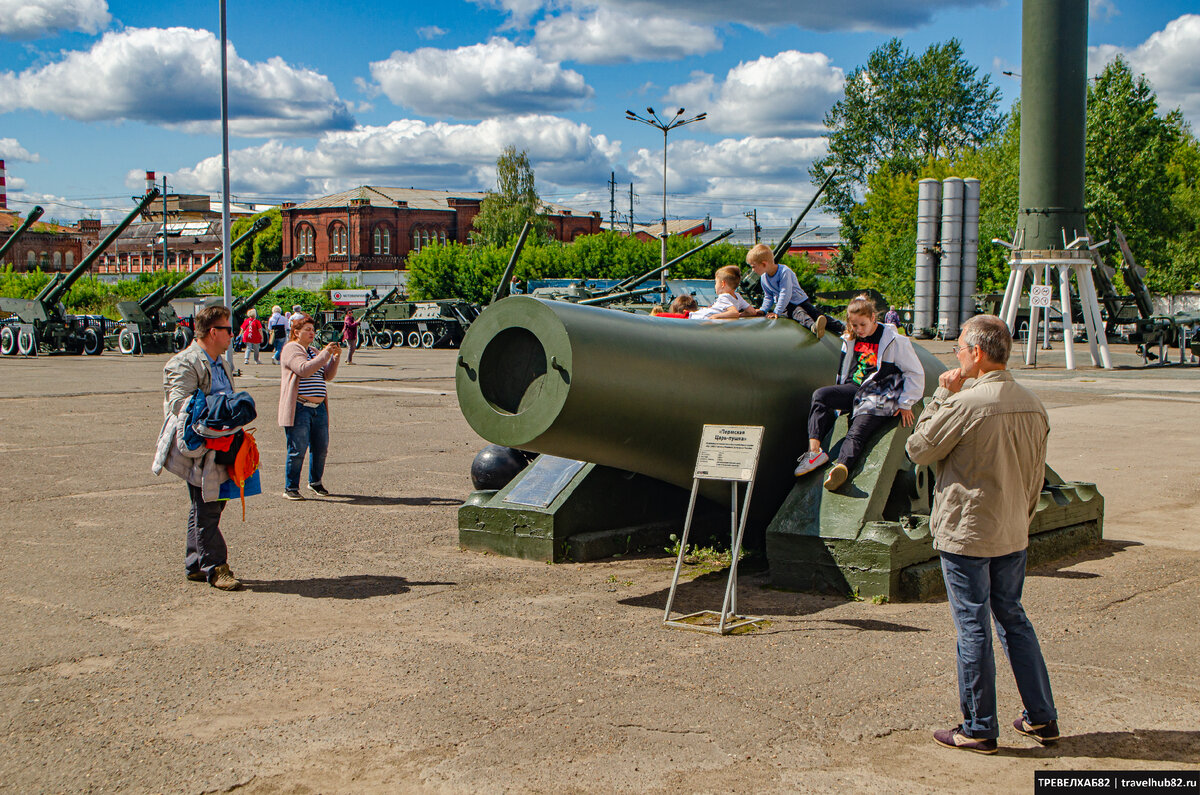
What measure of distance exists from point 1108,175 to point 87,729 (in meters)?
43.3

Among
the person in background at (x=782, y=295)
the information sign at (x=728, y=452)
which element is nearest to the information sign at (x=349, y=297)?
the person in background at (x=782, y=295)

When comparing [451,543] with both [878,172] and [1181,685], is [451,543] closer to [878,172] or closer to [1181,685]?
[1181,685]

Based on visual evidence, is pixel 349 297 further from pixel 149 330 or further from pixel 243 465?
pixel 243 465

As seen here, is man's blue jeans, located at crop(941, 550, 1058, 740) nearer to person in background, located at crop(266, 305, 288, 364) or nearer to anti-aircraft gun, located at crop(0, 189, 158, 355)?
anti-aircraft gun, located at crop(0, 189, 158, 355)

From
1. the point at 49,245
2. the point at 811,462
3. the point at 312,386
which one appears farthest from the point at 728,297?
the point at 49,245

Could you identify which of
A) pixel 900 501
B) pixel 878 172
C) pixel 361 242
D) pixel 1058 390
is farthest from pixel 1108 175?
pixel 361 242

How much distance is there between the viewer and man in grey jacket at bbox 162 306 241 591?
585cm

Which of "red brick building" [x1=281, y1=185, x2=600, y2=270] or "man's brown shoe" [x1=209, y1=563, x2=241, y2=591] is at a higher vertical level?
"red brick building" [x1=281, y1=185, x2=600, y2=270]

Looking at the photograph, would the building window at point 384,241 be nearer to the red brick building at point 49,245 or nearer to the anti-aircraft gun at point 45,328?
the red brick building at point 49,245

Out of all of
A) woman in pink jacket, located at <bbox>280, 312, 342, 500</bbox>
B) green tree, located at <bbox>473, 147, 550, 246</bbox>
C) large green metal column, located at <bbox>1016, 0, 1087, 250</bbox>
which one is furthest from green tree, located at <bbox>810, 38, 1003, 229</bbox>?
woman in pink jacket, located at <bbox>280, 312, 342, 500</bbox>

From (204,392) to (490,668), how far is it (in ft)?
7.86

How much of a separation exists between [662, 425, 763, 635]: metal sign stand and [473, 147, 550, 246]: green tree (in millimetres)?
61996

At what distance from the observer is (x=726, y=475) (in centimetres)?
514

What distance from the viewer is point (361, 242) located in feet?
246
